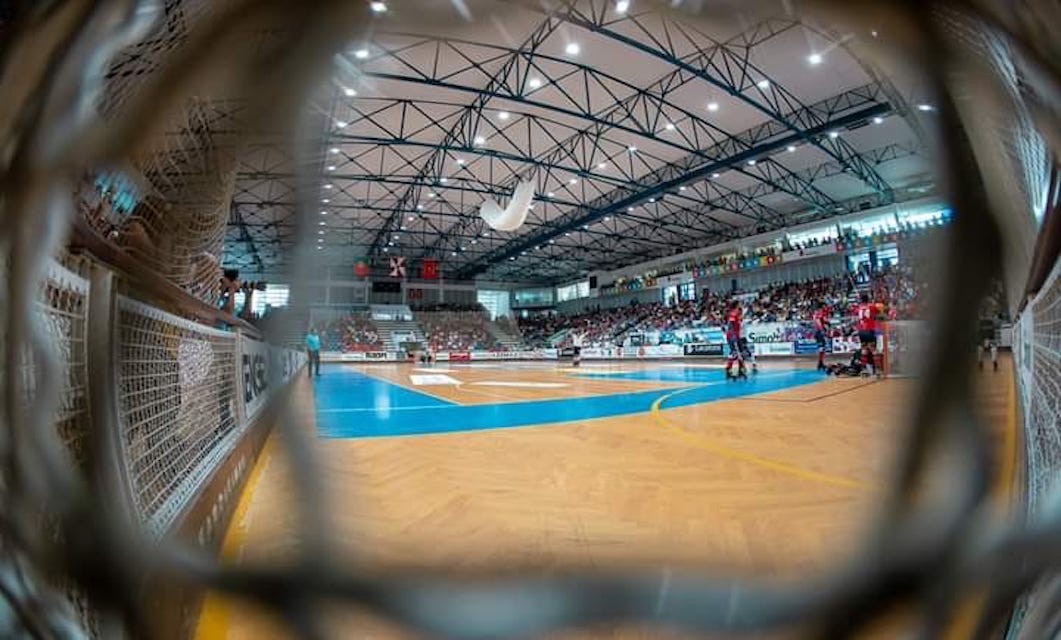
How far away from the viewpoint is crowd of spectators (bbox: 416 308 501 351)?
2516 cm

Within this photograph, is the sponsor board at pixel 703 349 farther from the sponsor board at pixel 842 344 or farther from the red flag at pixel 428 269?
the red flag at pixel 428 269

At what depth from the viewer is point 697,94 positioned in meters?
10.5

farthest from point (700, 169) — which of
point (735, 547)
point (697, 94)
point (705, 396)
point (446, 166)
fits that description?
point (735, 547)

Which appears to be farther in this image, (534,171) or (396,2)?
(534,171)

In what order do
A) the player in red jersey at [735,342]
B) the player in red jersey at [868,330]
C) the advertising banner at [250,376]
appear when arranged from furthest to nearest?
the player in red jersey at [735,342], the player in red jersey at [868,330], the advertising banner at [250,376]

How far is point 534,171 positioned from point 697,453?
13.0 metres

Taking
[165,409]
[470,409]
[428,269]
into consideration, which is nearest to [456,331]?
[428,269]

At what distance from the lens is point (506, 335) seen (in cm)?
3067

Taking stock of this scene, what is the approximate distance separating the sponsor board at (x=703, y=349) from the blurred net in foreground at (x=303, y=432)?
53.8ft

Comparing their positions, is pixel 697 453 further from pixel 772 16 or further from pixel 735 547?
pixel 772 16

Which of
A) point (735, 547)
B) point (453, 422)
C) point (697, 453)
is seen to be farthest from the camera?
point (453, 422)

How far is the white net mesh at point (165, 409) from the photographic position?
0.81 meters

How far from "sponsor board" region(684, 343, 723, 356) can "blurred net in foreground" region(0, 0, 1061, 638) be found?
53.8 feet

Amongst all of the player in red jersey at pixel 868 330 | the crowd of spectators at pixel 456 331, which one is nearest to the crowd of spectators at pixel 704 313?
the crowd of spectators at pixel 456 331
